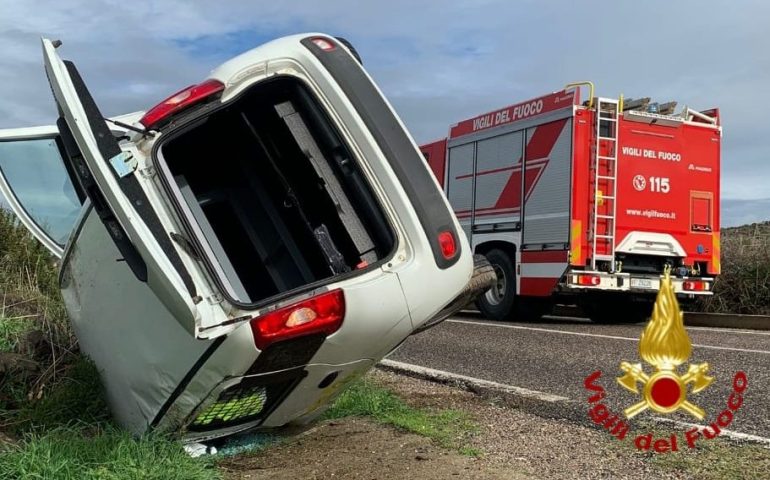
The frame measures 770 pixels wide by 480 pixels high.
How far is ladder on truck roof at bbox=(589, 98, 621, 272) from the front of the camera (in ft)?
34.1

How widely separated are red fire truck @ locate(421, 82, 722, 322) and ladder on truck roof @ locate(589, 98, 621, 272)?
14mm

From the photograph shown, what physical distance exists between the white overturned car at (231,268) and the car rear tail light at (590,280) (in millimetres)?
6710

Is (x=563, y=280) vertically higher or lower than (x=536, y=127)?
lower

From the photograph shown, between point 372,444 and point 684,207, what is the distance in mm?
8497

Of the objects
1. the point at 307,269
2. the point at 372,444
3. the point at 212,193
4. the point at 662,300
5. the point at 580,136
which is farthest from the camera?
the point at 580,136

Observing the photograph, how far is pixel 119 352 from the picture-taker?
3461 mm

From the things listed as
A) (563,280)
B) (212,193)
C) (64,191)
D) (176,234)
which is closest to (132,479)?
(176,234)

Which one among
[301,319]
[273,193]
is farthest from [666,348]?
[273,193]

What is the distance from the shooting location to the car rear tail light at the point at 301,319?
280 cm

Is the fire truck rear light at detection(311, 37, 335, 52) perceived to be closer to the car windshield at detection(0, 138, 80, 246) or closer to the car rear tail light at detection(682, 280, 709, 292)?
the car windshield at detection(0, 138, 80, 246)

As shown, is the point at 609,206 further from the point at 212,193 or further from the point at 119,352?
the point at 119,352

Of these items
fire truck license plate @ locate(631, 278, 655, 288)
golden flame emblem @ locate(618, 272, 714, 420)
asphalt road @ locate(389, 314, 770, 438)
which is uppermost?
golden flame emblem @ locate(618, 272, 714, 420)

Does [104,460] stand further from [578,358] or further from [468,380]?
[578,358]

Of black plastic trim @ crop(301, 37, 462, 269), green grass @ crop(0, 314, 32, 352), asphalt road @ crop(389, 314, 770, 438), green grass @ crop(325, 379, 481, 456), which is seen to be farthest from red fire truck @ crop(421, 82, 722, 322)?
black plastic trim @ crop(301, 37, 462, 269)
